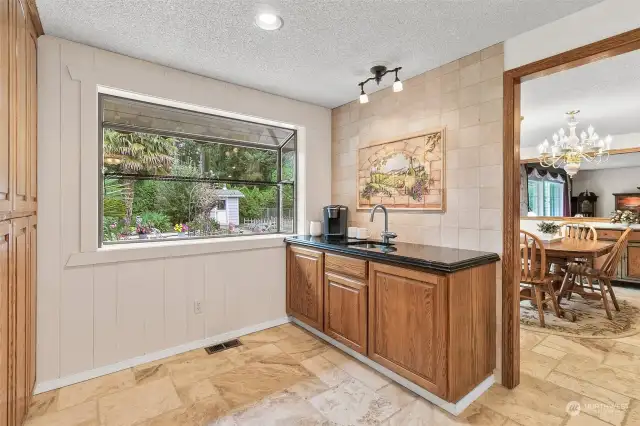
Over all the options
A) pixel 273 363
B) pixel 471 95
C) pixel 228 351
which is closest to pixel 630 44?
pixel 471 95

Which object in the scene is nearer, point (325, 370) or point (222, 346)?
point (325, 370)

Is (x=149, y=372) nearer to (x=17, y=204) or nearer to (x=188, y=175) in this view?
(x=17, y=204)

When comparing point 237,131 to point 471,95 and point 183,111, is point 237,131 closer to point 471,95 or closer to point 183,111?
point 183,111

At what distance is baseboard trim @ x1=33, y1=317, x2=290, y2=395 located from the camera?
210cm

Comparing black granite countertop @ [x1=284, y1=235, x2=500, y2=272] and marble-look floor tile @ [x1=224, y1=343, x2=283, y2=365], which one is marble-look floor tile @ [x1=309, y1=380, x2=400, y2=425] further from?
black granite countertop @ [x1=284, y1=235, x2=500, y2=272]

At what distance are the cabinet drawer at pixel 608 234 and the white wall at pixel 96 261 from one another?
562 cm

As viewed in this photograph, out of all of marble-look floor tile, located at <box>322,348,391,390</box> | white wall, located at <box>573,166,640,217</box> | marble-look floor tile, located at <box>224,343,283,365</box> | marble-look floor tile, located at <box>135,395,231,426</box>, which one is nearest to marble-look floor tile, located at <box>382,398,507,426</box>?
marble-look floor tile, located at <box>322,348,391,390</box>

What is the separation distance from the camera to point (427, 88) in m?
2.61

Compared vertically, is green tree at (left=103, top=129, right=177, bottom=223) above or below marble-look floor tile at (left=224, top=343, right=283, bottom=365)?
above

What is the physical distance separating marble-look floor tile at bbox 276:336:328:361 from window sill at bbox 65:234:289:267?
927 mm

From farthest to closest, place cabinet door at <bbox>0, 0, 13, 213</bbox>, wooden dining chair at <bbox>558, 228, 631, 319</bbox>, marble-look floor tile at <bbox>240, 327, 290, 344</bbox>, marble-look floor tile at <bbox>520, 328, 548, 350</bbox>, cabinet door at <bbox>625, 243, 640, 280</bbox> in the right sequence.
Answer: cabinet door at <bbox>625, 243, 640, 280</bbox>
wooden dining chair at <bbox>558, 228, 631, 319</bbox>
marble-look floor tile at <bbox>240, 327, 290, 344</bbox>
marble-look floor tile at <bbox>520, 328, 548, 350</bbox>
cabinet door at <bbox>0, 0, 13, 213</bbox>

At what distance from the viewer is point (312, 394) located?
2045 millimetres

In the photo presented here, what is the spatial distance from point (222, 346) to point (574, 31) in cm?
338

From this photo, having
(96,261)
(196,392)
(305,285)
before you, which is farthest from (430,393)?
(96,261)
